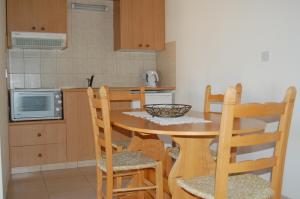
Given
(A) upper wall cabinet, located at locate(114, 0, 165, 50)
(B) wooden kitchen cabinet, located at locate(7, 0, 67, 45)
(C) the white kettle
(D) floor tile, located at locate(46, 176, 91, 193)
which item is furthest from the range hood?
(D) floor tile, located at locate(46, 176, 91, 193)

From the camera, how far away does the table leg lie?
1925mm

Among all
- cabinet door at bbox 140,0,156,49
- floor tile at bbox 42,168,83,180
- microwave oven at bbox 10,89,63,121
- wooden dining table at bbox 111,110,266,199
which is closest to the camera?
wooden dining table at bbox 111,110,266,199

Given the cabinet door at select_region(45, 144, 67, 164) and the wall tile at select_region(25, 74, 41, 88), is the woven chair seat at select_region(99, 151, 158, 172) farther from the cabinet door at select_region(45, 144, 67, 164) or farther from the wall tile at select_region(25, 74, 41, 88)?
the wall tile at select_region(25, 74, 41, 88)

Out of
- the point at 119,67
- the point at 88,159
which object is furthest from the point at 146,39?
the point at 88,159

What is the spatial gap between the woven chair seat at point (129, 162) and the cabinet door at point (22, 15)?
2.20 metres

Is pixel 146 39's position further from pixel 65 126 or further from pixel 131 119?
pixel 131 119

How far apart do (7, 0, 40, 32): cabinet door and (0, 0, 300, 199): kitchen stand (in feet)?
0.07

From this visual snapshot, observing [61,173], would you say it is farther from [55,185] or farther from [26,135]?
[26,135]

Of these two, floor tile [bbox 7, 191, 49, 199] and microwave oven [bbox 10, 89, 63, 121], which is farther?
microwave oven [bbox 10, 89, 63, 121]

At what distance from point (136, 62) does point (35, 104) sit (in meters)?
1.64

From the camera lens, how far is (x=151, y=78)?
4453mm

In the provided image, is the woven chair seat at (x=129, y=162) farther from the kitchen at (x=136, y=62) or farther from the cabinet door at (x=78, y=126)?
the cabinet door at (x=78, y=126)

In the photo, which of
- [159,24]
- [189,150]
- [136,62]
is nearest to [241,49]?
[189,150]

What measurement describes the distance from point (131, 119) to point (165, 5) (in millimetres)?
2770
